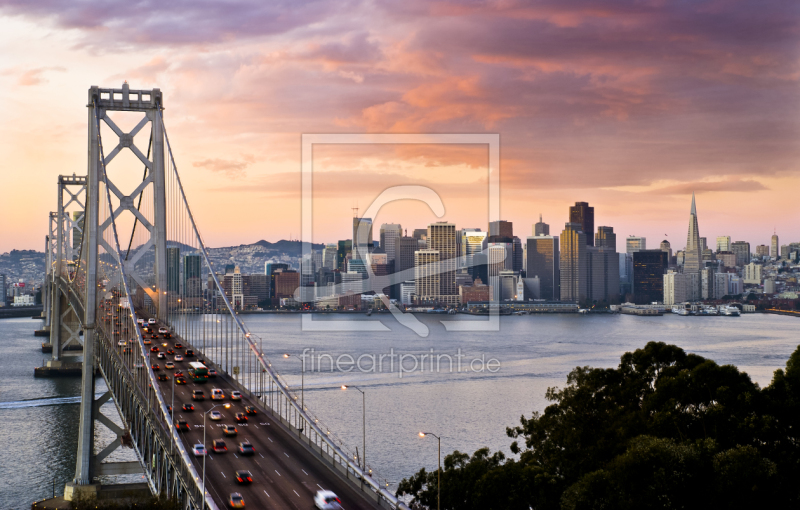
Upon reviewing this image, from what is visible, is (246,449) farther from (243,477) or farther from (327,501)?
(327,501)

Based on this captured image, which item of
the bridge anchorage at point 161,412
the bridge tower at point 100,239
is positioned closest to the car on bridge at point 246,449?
the bridge anchorage at point 161,412

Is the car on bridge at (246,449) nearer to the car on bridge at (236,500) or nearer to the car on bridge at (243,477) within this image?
the car on bridge at (243,477)

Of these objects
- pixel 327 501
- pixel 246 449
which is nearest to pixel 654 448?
pixel 327 501

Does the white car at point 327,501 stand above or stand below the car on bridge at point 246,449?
below

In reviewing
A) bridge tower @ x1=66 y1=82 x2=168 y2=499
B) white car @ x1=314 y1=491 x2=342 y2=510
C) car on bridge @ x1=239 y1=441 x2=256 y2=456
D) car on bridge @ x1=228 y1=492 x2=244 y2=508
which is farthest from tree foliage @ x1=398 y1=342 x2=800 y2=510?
bridge tower @ x1=66 y1=82 x2=168 y2=499

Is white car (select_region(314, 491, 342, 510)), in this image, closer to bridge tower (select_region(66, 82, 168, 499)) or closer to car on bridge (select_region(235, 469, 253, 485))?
car on bridge (select_region(235, 469, 253, 485))
